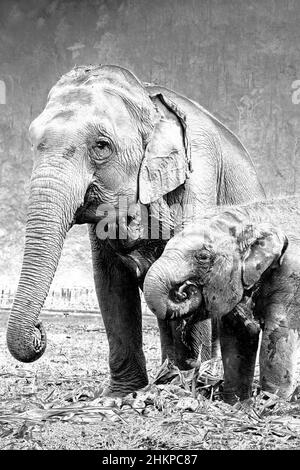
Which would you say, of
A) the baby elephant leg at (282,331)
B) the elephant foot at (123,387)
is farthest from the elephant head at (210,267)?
the elephant foot at (123,387)

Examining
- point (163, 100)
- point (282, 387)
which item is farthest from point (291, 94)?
point (282, 387)

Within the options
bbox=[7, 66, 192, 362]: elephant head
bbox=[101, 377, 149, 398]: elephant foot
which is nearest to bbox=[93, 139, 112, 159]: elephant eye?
bbox=[7, 66, 192, 362]: elephant head

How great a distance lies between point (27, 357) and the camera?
6.59 m

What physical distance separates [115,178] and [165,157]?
40 centimetres

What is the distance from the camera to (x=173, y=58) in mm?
20750

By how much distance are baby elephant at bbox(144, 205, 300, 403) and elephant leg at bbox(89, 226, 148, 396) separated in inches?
48.4

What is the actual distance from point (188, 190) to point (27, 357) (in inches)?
67.7

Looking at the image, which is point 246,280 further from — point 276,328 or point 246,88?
point 246,88

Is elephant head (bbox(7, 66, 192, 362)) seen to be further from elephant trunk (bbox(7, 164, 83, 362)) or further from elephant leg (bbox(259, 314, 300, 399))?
elephant leg (bbox(259, 314, 300, 399))

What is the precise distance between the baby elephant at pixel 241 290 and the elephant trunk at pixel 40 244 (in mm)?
757

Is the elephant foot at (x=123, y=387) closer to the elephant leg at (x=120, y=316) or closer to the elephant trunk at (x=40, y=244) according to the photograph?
the elephant leg at (x=120, y=316)

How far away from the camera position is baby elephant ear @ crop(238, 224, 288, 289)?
266 inches

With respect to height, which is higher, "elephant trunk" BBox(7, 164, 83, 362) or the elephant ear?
the elephant ear

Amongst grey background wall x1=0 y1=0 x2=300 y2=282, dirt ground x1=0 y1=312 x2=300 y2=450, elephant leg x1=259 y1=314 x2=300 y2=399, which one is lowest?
dirt ground x1=0 y1=312 x2=300 y2=450
